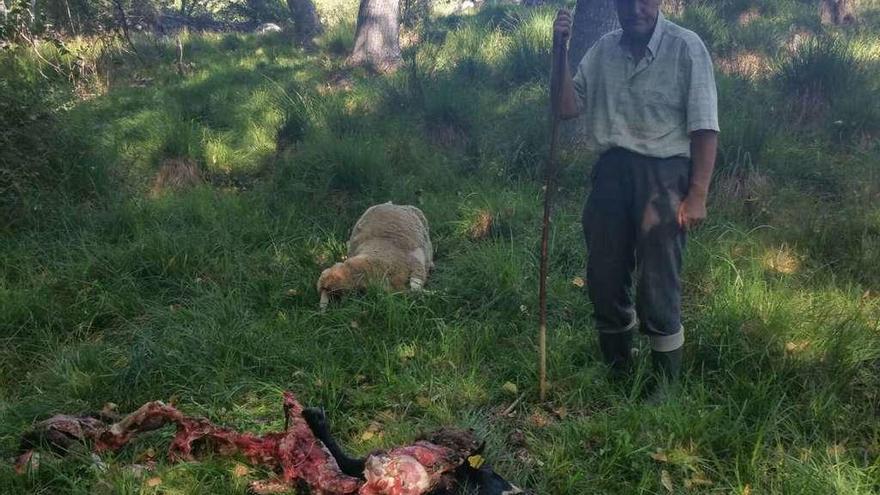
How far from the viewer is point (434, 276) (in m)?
4.83

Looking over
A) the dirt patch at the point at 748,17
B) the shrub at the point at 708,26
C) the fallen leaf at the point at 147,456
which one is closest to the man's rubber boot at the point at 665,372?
the fallen leaf at the point at 147,456

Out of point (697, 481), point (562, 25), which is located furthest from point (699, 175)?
point (697, 481)

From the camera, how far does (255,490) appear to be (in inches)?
109

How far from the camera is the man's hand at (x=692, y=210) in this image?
2.98 m

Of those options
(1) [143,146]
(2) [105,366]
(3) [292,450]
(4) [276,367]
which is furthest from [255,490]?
(1) [143,146]

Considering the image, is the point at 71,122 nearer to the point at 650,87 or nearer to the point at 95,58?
the point at 95,58

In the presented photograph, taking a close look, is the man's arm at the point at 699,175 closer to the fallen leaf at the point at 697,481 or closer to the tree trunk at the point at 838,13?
the fallen leaf at the point at 697,481

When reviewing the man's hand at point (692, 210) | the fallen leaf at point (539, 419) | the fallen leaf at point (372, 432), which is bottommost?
the fallen leaf at point (539, 419)

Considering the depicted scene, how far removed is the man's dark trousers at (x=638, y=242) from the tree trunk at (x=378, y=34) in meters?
6.55

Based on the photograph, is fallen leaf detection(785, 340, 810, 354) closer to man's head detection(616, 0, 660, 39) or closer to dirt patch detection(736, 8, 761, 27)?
man's head detection(616, 0, 660, 39)

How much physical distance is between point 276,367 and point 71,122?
394 centimetres

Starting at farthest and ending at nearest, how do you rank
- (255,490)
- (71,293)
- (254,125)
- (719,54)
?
(719,54) < (254,125) < (71,293) < (255,490)

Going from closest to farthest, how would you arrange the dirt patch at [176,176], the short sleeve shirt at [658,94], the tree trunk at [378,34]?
the short sleeve shirt at [658,94]
the dirt patch at [176,176]
the tree trunk at [378,34]

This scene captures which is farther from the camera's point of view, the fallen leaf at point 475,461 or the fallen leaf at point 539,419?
the fallen leaf at point 539,419
